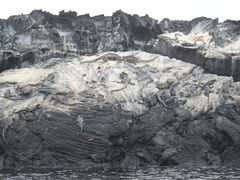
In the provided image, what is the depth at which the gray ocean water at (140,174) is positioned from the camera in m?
20.2

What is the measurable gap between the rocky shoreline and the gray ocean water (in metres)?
1.80

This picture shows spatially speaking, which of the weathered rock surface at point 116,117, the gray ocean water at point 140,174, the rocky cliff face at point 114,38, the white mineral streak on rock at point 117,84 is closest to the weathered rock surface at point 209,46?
the rocky cliff face at point 114,38

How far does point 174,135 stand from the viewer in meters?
25.6

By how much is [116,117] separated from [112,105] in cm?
108

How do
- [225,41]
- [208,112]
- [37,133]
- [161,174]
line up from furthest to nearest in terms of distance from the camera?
[225,41]
[208,112]
[37,133]
[161,174]

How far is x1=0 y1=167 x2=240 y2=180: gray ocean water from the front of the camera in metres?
20.2

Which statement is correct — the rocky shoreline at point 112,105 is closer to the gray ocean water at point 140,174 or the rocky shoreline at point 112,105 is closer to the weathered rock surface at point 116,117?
the weathered rock surface at point 116,117

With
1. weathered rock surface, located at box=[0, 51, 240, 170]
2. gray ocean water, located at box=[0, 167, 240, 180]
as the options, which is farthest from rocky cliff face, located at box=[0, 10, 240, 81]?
gray ocean water, located at box=[0, 167, 240, 180]

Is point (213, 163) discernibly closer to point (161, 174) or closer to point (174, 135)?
point (174, 135)

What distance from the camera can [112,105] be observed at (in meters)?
26.1

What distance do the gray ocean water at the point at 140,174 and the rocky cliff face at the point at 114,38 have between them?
10.2 m

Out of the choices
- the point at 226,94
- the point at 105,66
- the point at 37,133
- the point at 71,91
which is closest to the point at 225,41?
the point at 226,94

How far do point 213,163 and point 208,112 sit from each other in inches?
148

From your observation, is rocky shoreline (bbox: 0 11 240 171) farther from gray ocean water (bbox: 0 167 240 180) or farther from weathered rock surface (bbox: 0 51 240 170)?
gray ocean water (bbox: 0 167 240 180)
